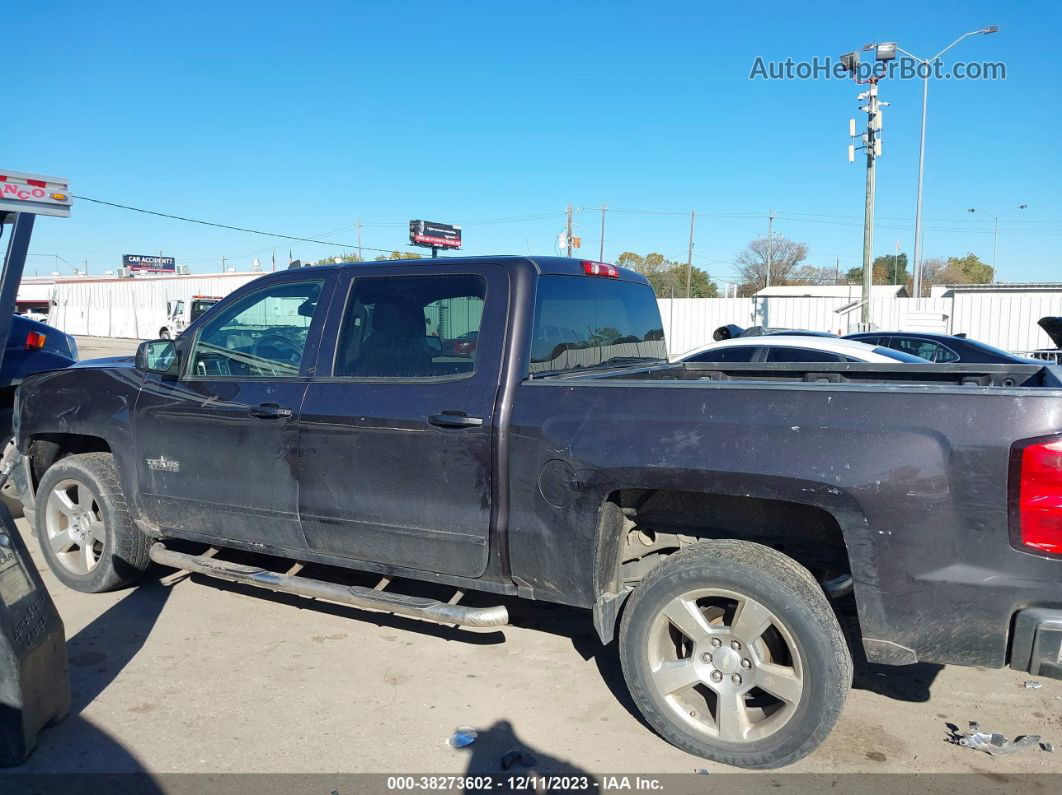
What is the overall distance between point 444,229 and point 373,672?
59146 mm

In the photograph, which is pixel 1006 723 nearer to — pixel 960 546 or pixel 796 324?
pixel 960 546

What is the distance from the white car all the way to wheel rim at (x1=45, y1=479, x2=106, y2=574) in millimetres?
5239

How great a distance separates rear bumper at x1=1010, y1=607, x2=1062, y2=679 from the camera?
2.62m

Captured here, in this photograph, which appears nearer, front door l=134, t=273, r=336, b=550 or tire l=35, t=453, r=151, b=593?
front door l=134, t=273, r=336, b=550

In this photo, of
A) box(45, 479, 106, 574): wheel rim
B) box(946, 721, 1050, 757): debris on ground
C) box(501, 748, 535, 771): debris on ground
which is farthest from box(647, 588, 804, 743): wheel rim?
box(45, 479, 106, 574): wheel rim

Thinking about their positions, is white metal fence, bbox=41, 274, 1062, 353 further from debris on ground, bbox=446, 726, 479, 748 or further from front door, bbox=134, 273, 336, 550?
debris on ground, bbox=446, 726, 479, 748

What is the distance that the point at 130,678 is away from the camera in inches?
158

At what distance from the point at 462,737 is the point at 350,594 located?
950 mm

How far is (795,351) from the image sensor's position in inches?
339

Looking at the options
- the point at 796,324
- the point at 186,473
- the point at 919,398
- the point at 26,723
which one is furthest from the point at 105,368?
the point at 796,324

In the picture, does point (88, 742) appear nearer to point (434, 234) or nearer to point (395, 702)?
point (395, 702)

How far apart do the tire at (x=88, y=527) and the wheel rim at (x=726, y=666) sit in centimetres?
330

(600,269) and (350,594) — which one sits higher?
(600,269)

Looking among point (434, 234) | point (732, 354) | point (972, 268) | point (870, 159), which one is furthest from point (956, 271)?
point (732, 354)
